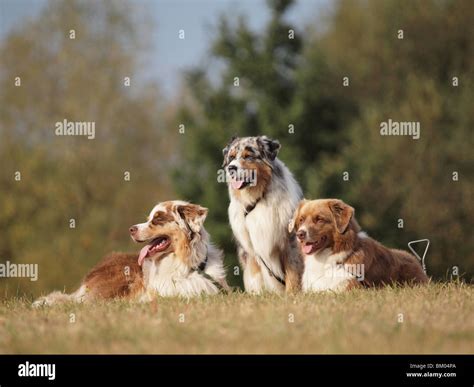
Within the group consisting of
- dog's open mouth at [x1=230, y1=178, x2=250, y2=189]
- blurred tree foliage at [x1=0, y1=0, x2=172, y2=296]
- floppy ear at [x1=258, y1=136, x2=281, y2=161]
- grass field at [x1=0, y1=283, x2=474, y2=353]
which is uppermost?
blurred tree foliage at [x1=0, y1=0, x2=172, y2=296]

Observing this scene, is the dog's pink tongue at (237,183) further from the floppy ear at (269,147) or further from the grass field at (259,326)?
the grass field at (259,326)

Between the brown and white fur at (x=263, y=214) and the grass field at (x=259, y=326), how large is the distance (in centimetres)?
155

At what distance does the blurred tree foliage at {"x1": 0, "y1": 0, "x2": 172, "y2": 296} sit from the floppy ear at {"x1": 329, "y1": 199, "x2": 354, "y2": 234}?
22916mm

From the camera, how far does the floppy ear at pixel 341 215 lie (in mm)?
9688

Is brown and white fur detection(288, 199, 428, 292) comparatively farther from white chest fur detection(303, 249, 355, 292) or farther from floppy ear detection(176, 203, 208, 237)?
floppy ear detection(176, 203, 208, 237)

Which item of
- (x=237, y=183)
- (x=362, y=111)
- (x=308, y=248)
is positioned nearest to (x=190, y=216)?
(x=237, y=183)

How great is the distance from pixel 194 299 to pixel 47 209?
25.8 m

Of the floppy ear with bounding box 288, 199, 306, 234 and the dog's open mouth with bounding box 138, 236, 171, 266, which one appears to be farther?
the dog's open mouth with bounding box 138, 236, 171, 266

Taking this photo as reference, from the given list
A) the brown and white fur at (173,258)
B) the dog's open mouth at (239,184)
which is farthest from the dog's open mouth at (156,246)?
the dog's open mouth at (239,184)

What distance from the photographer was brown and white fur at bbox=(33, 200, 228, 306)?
10398 mm

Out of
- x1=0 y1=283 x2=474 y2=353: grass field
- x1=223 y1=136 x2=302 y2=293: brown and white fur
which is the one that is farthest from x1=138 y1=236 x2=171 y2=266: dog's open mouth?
x1=0 y1=283 x2=474 y2=353: grass field
